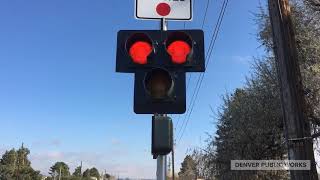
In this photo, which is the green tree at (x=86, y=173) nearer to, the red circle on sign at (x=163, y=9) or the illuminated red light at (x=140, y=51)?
the red circle on sign at (x=163, y=9)

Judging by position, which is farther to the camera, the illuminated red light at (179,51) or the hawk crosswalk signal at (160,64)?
the illuminated red light at (179,51)

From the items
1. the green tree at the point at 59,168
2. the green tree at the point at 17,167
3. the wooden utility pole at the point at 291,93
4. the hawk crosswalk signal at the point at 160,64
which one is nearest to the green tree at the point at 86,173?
the green tree at the point at 59,168

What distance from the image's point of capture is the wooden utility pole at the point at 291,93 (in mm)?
8719

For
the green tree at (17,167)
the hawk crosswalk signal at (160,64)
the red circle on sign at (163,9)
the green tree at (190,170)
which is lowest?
the hawk crosswalk signal at (160,64)

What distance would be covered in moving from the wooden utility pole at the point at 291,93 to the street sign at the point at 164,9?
3.65 metres

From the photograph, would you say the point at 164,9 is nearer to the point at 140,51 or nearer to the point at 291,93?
the point at 140,51

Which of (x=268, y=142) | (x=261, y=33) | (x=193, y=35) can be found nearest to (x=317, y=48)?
(x=261, y=33)

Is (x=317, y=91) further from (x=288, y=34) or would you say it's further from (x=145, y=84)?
(x=145, y=84)

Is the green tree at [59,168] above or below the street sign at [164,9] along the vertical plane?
above

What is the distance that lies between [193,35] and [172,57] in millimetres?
372

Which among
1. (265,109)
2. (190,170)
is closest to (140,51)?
(265,109)

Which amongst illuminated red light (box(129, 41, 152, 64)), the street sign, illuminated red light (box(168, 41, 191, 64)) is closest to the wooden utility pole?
the street sign

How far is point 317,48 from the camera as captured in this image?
16.9 metres

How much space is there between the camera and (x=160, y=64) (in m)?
5.48
